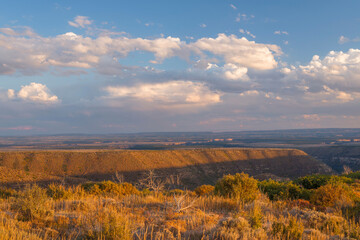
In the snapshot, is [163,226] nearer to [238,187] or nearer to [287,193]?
[238,187]

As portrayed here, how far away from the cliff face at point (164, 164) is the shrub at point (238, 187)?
193 feet

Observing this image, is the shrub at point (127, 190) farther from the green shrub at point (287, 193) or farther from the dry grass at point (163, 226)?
the green shrub at point (287, 193)

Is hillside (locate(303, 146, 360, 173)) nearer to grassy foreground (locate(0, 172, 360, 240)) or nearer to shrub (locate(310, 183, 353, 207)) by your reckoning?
shrub (locate(310, 183, 353, 207))

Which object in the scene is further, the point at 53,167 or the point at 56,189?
the point at 53,167

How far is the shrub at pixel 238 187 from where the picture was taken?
40.3ft

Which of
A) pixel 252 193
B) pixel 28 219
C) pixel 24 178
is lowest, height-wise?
pixel 24 178

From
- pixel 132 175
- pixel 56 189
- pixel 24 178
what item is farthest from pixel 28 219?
pixel 132 175

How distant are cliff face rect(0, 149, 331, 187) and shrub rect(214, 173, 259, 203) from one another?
2314 inches

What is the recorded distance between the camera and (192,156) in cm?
10844

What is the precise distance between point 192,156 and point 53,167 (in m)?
52.4

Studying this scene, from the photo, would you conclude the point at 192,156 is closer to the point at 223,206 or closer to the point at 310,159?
the point at 310,159

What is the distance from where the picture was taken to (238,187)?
12.7 metres

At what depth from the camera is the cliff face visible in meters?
82.7

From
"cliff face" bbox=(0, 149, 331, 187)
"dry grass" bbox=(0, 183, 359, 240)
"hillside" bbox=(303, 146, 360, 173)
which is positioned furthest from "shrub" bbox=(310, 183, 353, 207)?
"hillside" bbox=(303, 146, 360, 173)
